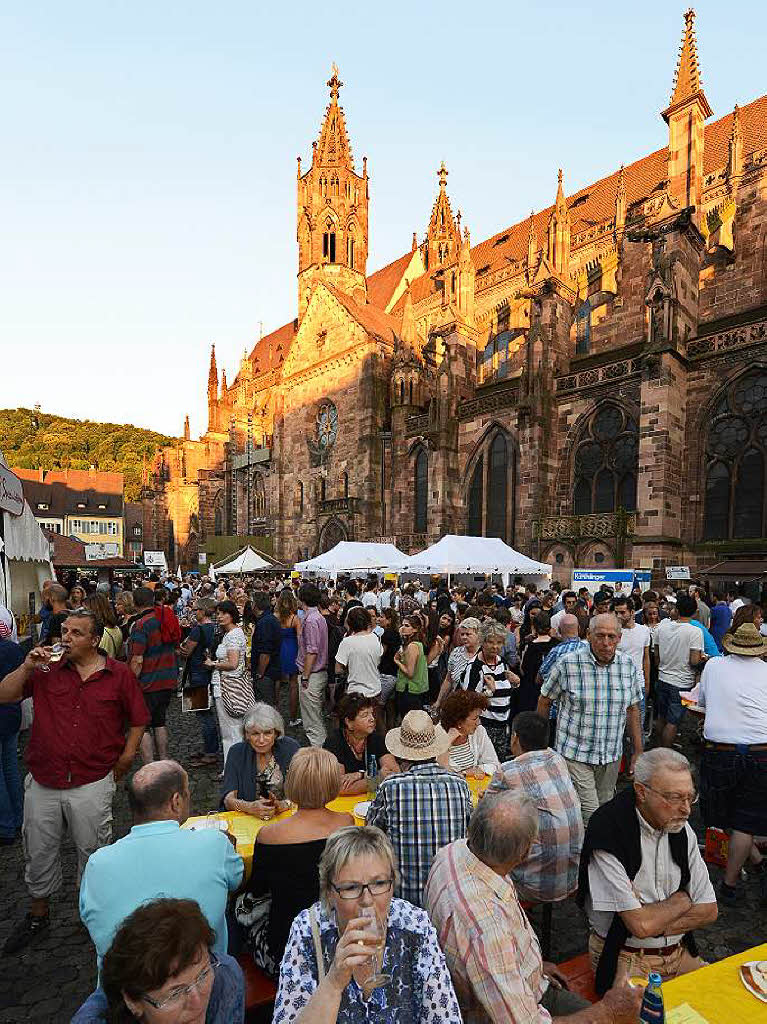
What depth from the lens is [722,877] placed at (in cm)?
458

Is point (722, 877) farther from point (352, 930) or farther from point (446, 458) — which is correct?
point (446, 458)

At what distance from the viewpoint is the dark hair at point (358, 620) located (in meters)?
6.56

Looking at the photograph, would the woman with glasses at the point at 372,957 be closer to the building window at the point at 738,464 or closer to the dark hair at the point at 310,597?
the dark hair at the point at 310,597

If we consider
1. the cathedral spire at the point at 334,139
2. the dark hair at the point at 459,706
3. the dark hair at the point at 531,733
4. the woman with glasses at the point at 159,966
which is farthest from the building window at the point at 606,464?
the cathedral spire at the point at 334,139

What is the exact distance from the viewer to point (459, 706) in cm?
417

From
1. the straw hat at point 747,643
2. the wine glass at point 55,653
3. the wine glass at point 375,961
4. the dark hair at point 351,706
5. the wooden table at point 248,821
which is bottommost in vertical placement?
the wooden table at point 248,821

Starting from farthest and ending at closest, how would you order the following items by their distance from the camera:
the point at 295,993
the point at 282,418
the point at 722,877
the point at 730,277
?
the point at 282,418 < the point at 730,277 < the point at 722,877 < the point at 295,993

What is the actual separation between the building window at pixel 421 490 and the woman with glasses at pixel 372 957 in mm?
24614

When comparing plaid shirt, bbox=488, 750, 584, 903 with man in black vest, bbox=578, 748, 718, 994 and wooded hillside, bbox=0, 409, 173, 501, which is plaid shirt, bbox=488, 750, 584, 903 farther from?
wooded hillside, bbox=0, 409, 173, 501

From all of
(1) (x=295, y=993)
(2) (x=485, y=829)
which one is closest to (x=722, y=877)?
(2) (x=485, y=829)

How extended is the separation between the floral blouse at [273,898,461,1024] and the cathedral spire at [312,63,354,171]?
144 feet

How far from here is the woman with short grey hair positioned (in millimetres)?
3838

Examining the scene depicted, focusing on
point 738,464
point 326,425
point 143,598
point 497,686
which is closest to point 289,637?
point 143,598

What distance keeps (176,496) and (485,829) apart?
57752mm
